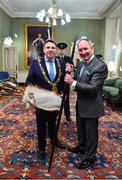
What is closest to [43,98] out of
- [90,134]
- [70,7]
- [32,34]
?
[90,134]

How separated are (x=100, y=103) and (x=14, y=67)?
8.10m

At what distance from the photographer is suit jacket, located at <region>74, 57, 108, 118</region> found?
7.50ft

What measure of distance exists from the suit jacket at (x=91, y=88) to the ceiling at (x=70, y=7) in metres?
6.12

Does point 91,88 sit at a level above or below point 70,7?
below

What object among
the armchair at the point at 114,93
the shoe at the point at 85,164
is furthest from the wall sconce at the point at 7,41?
the shoe at the point at 85,164

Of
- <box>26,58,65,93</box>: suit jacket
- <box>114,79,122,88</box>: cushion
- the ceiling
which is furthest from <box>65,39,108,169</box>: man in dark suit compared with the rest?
the ceiling

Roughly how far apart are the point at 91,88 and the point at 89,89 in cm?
2

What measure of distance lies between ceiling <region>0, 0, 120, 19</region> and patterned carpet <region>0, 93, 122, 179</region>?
17.5 feet

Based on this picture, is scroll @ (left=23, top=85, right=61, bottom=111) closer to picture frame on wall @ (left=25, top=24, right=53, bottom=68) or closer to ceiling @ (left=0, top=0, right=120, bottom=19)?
ceiling @ (left=0, top=0, right=120, bottom=19)

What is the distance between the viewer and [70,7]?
9.12 meters

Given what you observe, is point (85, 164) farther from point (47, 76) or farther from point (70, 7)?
point (70, 7)

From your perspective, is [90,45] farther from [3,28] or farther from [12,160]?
[3,28]

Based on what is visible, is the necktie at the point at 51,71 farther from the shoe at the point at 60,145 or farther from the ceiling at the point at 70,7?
the ceiling at the point at 70,7

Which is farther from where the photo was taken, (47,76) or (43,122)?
(43,122)
